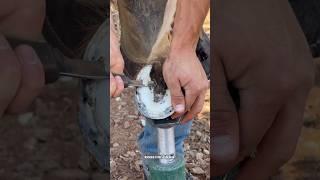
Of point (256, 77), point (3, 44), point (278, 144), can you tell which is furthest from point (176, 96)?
point (3, 44)

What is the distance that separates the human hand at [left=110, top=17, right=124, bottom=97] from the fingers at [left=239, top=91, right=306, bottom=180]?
1.32 ft

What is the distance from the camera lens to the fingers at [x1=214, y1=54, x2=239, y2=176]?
1565 millimetres

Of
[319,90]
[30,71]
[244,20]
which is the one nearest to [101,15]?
[30,71]

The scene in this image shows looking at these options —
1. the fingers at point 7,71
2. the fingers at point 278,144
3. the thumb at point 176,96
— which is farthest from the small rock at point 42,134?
the fingers at point 278,144

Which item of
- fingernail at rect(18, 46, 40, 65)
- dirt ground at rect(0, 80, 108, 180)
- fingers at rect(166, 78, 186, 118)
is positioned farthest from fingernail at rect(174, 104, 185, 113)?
fingernail at rect(18, 46, 40, 65)

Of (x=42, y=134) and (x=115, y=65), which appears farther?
(x=42, y=134)

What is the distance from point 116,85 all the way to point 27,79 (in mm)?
235

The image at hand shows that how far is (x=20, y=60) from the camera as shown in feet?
5.17

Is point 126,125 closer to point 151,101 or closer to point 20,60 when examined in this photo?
point 151,101

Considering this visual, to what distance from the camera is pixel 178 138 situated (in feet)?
5.08

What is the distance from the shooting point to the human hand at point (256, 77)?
1.57 meters

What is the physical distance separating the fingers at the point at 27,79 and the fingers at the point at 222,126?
43 cm

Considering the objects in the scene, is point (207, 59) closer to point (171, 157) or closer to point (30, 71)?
point (171, 157)

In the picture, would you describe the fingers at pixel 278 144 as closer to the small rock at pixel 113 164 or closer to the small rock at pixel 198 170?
the small rock at pixel 198 170
